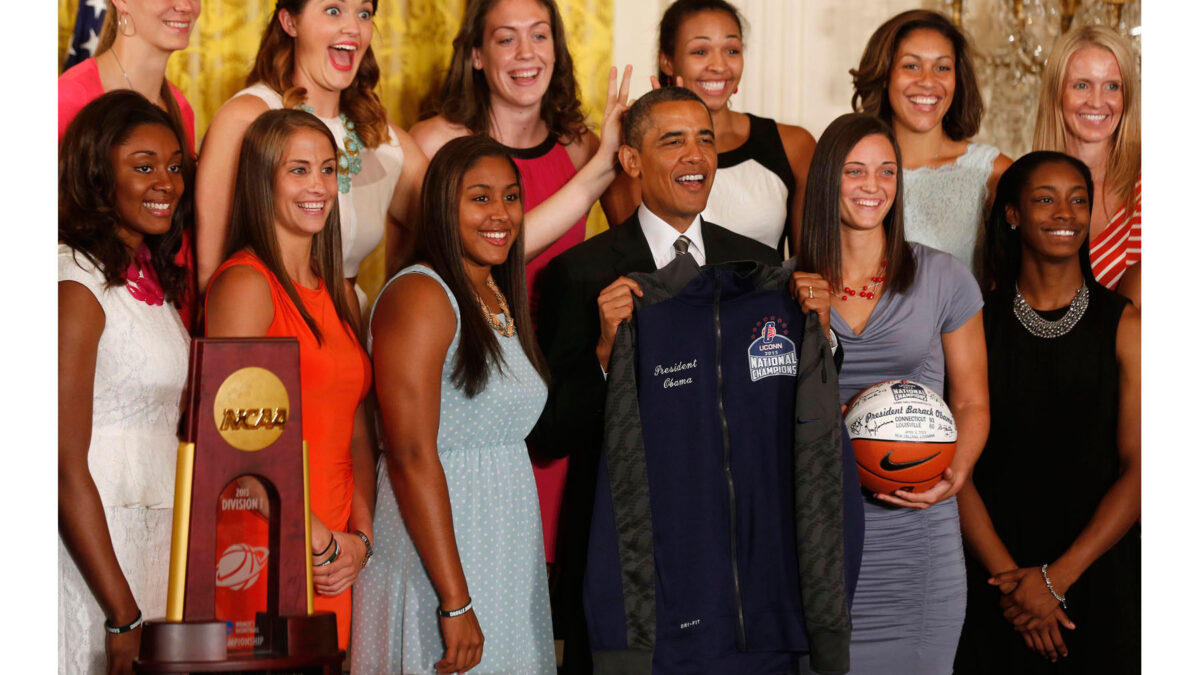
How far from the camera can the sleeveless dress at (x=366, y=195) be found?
3271mm

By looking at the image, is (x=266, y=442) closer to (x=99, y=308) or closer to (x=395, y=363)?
(x=395, y=363)

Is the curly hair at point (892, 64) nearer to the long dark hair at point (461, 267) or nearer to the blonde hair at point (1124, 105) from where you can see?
the blonde hair at point (1124, 105)

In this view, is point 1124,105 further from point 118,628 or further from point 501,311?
point 118,628

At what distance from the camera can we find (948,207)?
3.67 meters

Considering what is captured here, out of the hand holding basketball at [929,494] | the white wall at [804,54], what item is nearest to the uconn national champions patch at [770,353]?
the hand holding basketball at [929,494]

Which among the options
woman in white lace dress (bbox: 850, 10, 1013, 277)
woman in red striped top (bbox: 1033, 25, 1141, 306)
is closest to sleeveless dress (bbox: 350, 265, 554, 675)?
woman in white lace dress (bbox: 850, 10, 1013, 277)

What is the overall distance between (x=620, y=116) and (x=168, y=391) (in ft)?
4.55

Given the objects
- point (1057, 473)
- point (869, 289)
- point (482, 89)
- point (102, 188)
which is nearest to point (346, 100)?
point (482, 89)

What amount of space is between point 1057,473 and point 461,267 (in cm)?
173

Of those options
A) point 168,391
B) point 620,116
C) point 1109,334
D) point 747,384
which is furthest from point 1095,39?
point 168,391

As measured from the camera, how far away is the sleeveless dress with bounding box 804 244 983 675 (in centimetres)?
297

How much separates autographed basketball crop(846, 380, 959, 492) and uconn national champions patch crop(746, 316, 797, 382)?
225 mm

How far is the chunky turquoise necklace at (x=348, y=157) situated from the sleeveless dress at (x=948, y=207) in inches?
64.6
